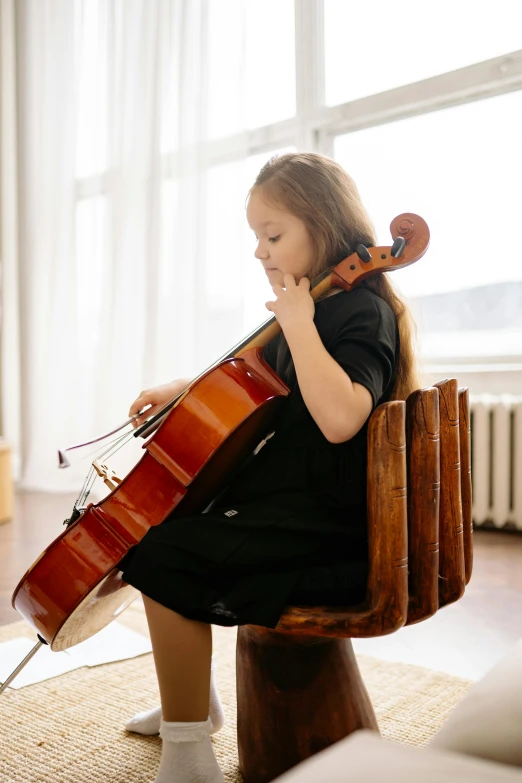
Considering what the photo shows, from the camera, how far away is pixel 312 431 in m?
1.26

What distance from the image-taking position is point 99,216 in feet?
15.0

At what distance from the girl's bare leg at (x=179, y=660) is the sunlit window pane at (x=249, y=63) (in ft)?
10.1

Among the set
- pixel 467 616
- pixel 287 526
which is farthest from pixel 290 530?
pixel 467 616

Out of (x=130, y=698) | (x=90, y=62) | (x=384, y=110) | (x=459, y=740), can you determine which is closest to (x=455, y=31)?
(x=384, y=110)

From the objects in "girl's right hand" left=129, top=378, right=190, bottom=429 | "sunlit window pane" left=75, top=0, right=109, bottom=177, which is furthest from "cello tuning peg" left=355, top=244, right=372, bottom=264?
"sunlit window pane" left=75, top=0, right=109, bottom=177

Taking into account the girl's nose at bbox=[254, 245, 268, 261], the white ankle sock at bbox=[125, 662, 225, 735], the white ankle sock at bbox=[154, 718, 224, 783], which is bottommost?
the white ankle sock at bbox=[125, 662, 225, 735]

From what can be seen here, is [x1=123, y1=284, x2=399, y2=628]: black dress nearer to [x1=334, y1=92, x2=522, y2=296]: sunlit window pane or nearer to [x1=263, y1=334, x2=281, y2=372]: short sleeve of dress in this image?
[x1=263, y1=334, x2=281, y2=372]: short sleeve of dress

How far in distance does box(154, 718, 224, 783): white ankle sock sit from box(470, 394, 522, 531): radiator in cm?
234

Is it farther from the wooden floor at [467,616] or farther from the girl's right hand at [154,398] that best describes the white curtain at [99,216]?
the girl's right hand at [154,398]

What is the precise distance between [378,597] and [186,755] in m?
0.37

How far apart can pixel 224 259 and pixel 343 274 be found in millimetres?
2599

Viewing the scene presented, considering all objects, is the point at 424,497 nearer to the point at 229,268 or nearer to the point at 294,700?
the point at 294,700

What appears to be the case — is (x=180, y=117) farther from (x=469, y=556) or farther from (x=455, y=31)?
(x=469, y=556)

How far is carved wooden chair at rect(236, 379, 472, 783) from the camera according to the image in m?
1.09
